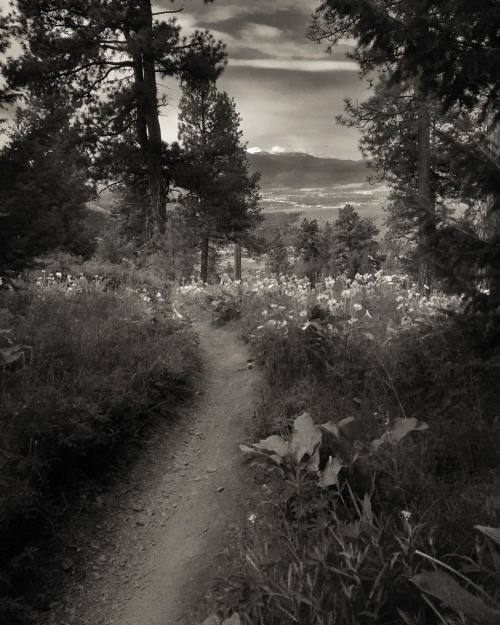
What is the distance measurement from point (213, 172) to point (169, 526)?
1567 cm

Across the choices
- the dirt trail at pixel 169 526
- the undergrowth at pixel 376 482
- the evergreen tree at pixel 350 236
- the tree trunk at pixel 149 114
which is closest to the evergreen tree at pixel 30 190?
the dirt trail at pixel 169 526

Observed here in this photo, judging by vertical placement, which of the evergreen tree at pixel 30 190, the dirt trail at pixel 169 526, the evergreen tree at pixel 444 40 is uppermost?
the evergreen tree at pixel 444 40

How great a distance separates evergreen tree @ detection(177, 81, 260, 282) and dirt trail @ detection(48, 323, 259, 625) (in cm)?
1278

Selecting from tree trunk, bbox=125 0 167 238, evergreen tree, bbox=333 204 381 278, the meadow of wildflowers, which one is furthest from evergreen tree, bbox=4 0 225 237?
evergreen tree, bbox=333 204 381 278

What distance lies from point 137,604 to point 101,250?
4256 centimetres

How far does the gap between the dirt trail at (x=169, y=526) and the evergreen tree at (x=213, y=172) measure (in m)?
12.8

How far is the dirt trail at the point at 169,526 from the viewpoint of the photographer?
3150mm

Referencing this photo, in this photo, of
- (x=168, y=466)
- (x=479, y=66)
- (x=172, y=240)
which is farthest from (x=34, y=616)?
(x=172, y=240)

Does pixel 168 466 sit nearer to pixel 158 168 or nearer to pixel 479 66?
pixel 479 66

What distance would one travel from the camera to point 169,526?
12.9 feet

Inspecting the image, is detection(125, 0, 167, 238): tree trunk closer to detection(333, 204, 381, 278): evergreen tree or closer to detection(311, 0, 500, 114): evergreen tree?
detection(311, 0, 500, 114): evergreen tree

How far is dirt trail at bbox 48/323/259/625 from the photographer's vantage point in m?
3.15

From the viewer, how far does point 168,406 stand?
5.64m

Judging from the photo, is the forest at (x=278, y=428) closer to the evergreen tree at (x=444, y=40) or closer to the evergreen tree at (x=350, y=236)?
the evergreen tree at (x=444, y=40)
